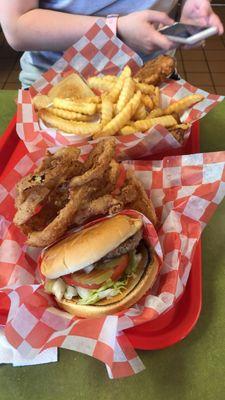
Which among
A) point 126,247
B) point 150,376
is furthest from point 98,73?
point 150,376

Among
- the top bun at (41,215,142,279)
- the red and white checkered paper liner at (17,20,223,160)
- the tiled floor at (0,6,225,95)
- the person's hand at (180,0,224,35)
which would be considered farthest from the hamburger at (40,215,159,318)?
the tiled floor at (0,6,225,95)

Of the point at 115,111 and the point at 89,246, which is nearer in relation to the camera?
the point at 89,246

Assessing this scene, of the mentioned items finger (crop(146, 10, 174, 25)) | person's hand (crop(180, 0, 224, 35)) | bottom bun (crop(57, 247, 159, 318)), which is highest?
finger (crop(146, 10, 174, 25))

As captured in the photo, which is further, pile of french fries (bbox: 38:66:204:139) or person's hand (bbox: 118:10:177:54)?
person's hand (bbox: 118:10:177:54)

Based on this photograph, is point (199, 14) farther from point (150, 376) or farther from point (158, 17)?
point (150, 376)

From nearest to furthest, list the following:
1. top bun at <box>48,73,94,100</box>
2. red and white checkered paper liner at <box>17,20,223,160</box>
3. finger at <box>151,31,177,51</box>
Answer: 1. red and white checkered paper liner at <box>17,20,223,160</box>
2. finger at <box>151,31,177,51</box>
3. top bun at <box>48,73,94,100</box>

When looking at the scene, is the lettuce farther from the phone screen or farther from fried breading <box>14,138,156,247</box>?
the phone screen

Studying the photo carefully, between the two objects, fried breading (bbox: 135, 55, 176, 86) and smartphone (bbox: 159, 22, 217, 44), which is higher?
smartphone (bbox: 159, 22, 217, 44)

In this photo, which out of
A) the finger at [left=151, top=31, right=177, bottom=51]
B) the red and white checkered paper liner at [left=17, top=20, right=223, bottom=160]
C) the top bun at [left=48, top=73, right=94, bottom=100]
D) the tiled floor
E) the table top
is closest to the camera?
the table top

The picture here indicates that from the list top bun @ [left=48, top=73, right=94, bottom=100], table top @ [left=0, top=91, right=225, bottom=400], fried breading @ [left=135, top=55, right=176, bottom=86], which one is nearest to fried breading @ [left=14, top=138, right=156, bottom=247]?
table top @ [left=0, top=91, right=225, bottom=400]
